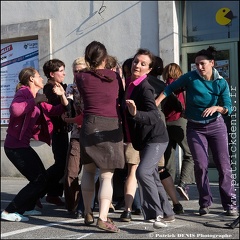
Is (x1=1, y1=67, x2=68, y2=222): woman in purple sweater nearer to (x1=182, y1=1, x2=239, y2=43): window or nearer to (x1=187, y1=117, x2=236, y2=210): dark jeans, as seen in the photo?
(x1=187, y1=117, x2=236, y2=210): dark jeans

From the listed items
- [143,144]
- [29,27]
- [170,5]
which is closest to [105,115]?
[143,144]

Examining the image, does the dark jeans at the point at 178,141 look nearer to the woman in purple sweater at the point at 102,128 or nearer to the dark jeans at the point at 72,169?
the dark jeans at the point at 72,169

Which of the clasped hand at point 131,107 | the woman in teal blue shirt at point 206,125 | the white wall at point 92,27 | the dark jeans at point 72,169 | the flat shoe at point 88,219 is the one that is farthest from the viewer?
the white wall at point 92,27

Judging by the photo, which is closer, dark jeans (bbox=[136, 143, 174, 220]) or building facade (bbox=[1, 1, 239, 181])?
dark jeans (bbox=[136, 143, 174, 220])

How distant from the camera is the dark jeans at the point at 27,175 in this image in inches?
255

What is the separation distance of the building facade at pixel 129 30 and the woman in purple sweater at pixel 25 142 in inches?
Result: 139

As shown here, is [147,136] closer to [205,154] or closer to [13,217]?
[205,154]

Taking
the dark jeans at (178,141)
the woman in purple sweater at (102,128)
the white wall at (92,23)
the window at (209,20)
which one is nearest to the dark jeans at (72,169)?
the woman in purple sweater at (102,128)

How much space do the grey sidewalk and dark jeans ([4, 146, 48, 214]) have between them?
0.20 m

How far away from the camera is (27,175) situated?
258 inches

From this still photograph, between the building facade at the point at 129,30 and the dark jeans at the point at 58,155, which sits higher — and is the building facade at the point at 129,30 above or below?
above

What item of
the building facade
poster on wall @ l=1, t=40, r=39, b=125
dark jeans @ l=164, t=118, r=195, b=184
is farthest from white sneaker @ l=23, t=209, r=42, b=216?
poster on wall @ l=1, t=40, r=39, b=125

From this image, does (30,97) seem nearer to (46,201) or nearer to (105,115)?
(105,115)

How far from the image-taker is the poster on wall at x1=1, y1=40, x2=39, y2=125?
11578 mm
